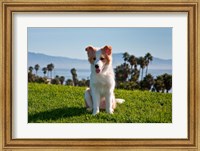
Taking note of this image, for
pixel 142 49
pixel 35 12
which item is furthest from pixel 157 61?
pixel 35 12

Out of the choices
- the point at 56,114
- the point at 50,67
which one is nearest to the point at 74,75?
the point at 50,67

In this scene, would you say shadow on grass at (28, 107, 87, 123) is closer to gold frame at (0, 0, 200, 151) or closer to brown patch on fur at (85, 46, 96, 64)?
gold frame at (0, 0, 200, 151)

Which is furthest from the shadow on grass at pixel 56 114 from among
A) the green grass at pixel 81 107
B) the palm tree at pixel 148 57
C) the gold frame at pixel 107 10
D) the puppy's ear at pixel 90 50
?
the palm tree at pixel 148 57

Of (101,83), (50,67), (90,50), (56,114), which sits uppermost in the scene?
(90,50)

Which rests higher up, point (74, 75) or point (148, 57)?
point (148, 57)

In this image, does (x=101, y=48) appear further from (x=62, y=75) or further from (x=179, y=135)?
(x=179, y=135)

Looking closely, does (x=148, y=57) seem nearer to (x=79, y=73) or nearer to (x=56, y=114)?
(x=79, y=73)
